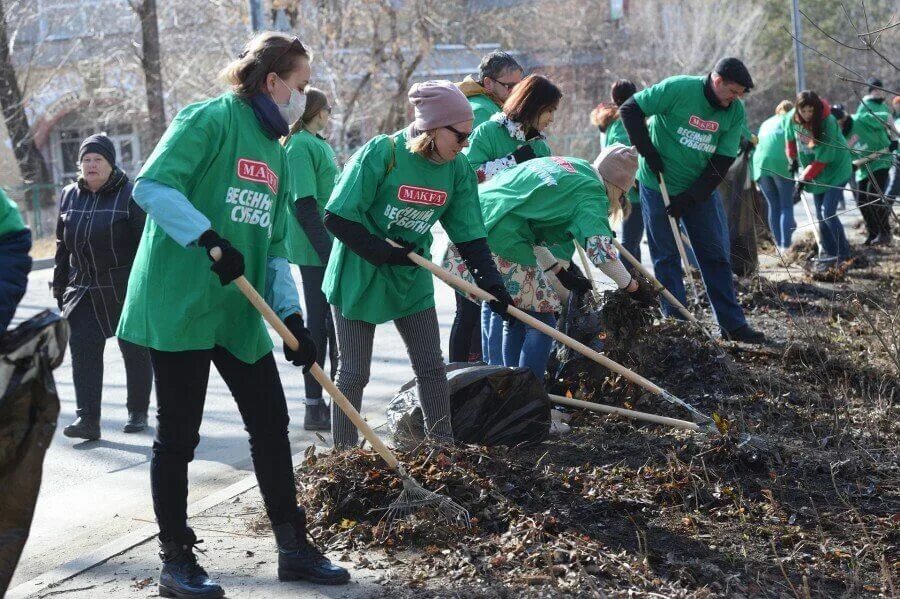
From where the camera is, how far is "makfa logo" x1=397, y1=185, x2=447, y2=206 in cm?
479

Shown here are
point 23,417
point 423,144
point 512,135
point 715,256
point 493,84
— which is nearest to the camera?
point 23,417

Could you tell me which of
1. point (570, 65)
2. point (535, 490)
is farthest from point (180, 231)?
point (570, 65)

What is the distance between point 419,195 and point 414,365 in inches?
29.8

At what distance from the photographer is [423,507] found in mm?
4297

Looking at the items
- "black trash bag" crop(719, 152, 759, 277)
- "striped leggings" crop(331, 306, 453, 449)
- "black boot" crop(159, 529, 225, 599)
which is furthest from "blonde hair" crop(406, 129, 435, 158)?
"black trash bag" crop(719, 152, 759, 277)

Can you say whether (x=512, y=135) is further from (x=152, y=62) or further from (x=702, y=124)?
(x=152, y=62)

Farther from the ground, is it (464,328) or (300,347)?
(300,347)

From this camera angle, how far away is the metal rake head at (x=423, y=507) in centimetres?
427

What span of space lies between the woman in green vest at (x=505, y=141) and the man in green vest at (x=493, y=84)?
41cm

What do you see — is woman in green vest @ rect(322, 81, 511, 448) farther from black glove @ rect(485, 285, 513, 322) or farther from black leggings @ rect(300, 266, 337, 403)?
black leggings @ rect(300, 266, 337, 403)

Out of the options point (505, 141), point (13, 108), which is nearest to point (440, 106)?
point (505, 141)

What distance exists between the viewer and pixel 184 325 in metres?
3.72

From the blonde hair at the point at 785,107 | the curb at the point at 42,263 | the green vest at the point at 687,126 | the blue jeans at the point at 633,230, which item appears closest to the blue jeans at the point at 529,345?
the green vest at the point at 687,126

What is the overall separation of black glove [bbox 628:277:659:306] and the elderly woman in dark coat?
2972 millimetres
